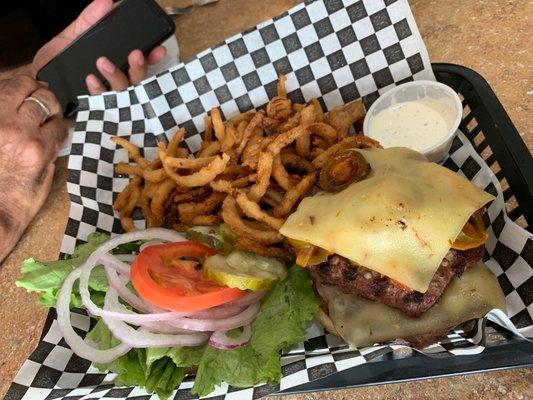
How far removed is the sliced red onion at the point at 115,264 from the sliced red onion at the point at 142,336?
0.38 ft

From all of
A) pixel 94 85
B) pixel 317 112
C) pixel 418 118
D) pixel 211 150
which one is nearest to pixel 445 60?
pixel 418 118

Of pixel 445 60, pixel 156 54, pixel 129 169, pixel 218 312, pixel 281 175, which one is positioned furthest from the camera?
pixel 156 54

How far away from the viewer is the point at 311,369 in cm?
135

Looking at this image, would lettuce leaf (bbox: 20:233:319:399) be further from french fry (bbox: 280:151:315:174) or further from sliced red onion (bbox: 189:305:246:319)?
french fry (bbox: 280:151:315:174)

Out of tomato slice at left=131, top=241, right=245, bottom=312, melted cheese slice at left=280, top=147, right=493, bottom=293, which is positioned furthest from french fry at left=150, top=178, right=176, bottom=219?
melted cheese slice at left=280, top=147, right=493, bottom=293

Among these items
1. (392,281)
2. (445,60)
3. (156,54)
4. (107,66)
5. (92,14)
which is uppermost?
(92,14)

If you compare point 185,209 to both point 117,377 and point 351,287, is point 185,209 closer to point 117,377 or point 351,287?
point 117,377

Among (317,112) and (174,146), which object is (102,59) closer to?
(174,146)

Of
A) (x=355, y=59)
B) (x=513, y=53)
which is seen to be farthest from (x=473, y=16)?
(x=355, y=59)

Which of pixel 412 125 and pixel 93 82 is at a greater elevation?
pixel 93 82

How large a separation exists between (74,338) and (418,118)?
136 cm

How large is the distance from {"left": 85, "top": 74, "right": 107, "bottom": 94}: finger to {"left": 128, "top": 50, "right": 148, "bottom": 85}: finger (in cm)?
14

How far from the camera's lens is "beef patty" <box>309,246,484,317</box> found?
4.37 feet

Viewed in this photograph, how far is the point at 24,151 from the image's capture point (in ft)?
7.45
